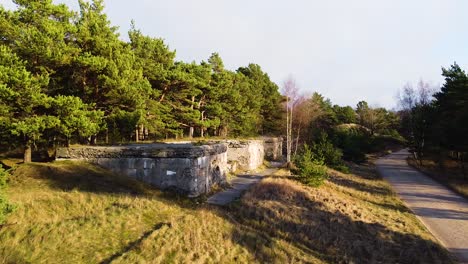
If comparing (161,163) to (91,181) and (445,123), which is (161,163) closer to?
(91,181)

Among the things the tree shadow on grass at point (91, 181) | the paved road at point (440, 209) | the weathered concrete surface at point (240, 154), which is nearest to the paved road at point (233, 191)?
the tree shadow on grass at point (91, 181)

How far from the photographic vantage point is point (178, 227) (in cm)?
986

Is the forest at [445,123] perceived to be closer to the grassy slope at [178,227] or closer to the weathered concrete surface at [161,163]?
the grassy slope at [178,227]

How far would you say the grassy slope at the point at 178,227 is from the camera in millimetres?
8531

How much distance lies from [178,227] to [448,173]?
30.8m

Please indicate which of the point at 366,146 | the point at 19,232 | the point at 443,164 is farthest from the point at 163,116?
the point at 366,146

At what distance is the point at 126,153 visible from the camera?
14.9 meters

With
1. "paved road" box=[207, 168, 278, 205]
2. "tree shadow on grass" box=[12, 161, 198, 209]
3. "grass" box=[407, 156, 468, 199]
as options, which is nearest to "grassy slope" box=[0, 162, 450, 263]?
"tree shadow on grass" box=[12, 161, 198, 209]

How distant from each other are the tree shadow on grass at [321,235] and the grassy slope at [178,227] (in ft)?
0.13

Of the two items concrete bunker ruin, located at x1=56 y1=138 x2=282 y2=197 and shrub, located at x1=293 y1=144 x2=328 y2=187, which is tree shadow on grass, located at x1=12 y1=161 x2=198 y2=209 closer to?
concrete bunker ruin, located at x1=56 y1=138 x2=282 y2=197

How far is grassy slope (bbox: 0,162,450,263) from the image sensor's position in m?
8.53

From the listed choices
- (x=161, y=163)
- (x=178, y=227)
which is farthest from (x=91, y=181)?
(x=178, y=227)

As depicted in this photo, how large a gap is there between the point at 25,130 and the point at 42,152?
5975mm

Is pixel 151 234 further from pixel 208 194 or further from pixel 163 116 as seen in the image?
pixel 163 116
